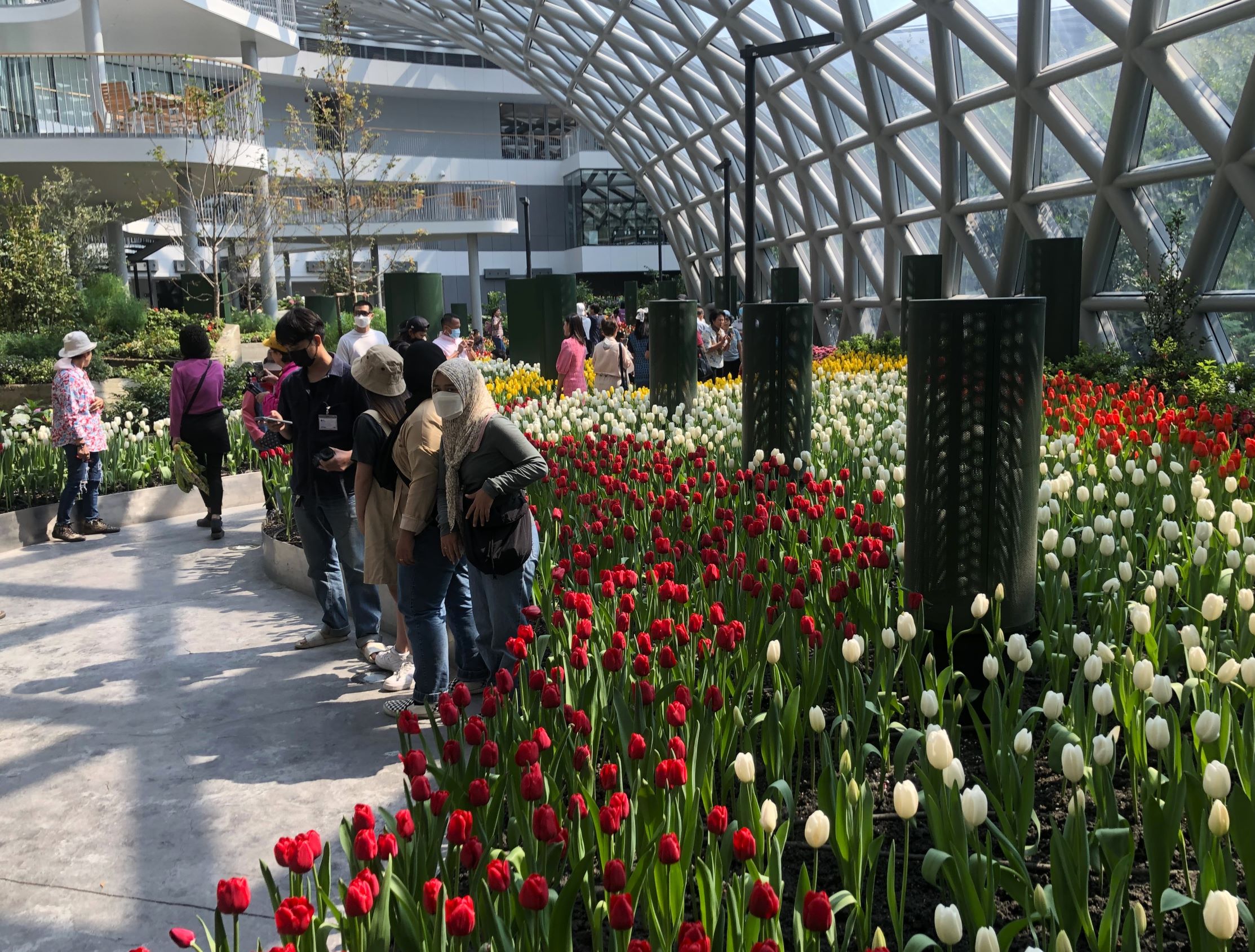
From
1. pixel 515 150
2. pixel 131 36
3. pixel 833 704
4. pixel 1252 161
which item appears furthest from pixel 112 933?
pixel 515 150

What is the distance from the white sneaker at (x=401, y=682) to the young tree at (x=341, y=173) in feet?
56.6

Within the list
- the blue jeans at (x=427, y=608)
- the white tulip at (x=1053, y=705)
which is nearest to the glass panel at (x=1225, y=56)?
the blue jeans at (x=427, y=608)

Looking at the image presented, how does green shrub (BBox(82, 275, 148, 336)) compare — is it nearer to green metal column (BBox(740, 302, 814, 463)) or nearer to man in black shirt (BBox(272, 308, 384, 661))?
man in black shirt (BBox(272, 308, 384, 661))

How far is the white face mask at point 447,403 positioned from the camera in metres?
4.79

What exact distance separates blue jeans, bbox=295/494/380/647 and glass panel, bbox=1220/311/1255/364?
1256 centimetres

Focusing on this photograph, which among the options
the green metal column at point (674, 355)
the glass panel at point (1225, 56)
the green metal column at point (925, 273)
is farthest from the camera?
the green metal column at point (925, 273)

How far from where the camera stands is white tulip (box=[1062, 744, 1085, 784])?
2.56 meters

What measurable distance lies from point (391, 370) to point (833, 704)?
9.08 ft

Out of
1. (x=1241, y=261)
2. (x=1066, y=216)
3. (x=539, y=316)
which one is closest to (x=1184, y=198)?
(x=1241, y=261)

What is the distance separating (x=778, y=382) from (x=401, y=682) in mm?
3735

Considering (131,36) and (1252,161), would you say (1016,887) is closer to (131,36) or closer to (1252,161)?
(1252,161)

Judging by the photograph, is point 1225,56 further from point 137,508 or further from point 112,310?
point 112,310

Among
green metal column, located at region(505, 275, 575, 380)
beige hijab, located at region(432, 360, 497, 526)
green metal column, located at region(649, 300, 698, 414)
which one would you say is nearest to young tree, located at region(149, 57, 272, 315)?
green metal column, located at region(505, 275, 575, 380)

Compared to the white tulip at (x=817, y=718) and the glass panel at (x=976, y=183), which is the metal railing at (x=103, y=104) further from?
the white tulip at (x=817, y=718)
